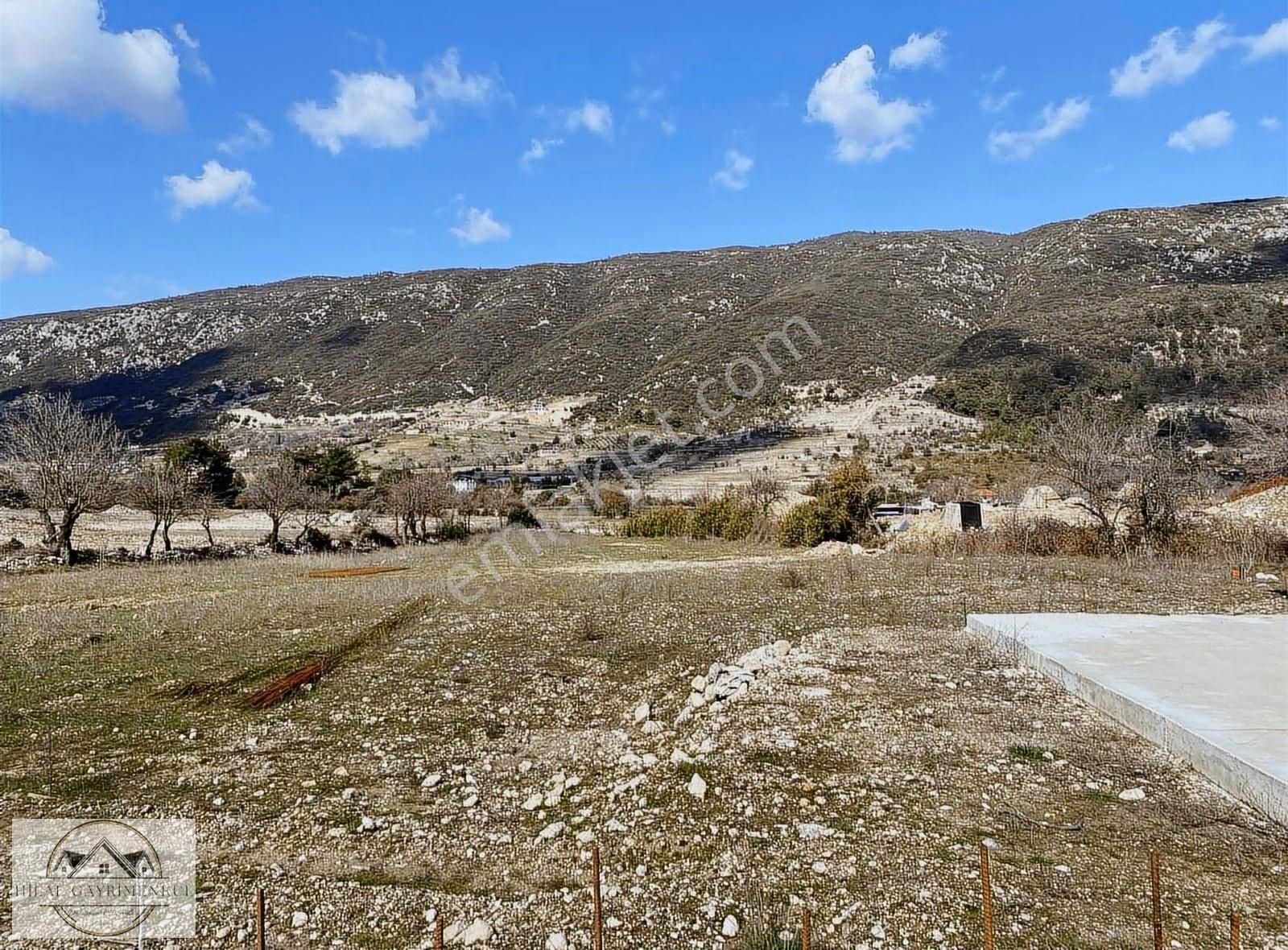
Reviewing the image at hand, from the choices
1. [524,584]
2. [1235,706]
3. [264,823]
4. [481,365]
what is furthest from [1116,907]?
[481,365]

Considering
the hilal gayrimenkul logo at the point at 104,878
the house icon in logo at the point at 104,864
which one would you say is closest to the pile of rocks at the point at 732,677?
the hilal gayrimenkul logo at the point at 104,878

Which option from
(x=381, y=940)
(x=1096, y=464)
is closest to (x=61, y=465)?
(x=381, y=940)

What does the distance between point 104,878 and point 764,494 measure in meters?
25.4

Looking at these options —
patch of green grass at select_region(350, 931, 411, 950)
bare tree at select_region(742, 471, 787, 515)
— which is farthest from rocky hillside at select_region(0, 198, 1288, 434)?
patch of green grass at select_region(350, 931, 411, 950)

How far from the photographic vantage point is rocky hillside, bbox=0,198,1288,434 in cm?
4050

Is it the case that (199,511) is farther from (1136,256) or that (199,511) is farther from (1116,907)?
(1136,256)

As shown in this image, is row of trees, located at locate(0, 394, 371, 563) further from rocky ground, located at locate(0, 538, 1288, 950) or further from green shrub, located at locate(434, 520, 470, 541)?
rocky ground, located at locate(0, 538, 1288, 950)

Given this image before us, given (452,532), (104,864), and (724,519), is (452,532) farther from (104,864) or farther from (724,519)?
(104,864)

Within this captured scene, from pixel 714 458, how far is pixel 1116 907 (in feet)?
136

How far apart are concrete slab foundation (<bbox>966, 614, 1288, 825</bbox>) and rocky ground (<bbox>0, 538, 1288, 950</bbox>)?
0.19m

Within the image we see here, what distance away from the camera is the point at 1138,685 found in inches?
212

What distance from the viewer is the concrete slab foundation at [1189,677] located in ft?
13.4

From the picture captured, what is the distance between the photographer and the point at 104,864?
393 cm

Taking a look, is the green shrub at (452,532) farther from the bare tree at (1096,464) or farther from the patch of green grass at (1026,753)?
the patch of green grass at (1026,753)
